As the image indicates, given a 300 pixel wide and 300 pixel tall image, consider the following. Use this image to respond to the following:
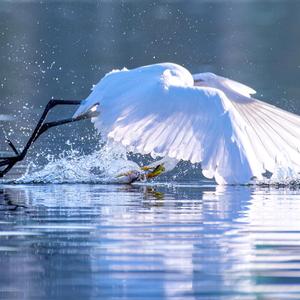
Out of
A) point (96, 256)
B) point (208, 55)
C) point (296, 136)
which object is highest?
point (208, 55)

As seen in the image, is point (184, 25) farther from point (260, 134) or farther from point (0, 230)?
point (0, 230)

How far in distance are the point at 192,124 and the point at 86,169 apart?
291cm

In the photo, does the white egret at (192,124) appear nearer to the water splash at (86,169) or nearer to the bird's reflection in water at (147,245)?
the bird's reflection in water at (147,245)

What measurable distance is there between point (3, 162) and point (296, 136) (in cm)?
284

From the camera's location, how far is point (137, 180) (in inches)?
565

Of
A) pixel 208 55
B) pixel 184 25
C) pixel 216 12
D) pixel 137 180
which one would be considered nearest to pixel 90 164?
pixel 137 180

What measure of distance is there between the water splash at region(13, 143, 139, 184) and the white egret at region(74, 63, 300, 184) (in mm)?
862

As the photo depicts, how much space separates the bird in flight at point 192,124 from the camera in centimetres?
1139

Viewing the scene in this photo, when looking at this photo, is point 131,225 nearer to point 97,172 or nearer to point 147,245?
point 147,245

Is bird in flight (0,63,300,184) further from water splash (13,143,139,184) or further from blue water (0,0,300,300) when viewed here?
water splash (13,143,139,184)

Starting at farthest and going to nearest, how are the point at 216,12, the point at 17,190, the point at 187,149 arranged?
1. the point at 216,12
2. the point at 17,190
3. the point at 187,149

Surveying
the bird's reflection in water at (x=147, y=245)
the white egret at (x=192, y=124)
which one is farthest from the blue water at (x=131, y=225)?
the white egret at (x=192, y=124)

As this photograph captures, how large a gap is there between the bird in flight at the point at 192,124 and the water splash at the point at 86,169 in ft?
A: 2.61

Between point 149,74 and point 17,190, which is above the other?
point 149,74
